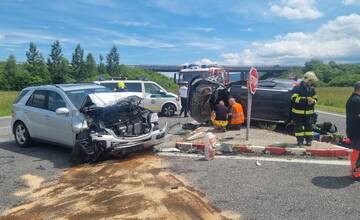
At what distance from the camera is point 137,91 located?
18.2 meters

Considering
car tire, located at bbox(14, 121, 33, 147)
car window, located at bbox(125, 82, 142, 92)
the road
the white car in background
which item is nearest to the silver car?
car tire, located at bbox(14, 121, 33, 147)

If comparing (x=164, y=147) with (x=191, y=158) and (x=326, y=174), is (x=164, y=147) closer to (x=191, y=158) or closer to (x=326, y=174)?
(x=191, y=158)

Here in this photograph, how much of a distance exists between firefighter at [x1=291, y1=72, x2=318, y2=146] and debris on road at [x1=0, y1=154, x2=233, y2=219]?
10.9 ft

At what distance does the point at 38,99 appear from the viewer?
968 cm

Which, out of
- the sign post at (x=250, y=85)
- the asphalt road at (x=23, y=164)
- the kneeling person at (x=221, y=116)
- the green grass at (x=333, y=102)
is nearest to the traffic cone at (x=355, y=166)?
the sign post at (x=250, y=85)

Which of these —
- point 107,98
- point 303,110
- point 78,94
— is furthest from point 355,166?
point 78,94

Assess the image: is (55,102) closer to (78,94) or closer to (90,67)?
(78,94)

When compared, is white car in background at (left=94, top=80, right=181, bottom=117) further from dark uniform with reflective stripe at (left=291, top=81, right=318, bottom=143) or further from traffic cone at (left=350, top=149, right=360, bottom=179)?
traffic cone at (left=350, top=149, right=360, bottom=179)

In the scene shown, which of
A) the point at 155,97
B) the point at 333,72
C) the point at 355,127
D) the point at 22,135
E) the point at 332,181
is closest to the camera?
the point at 332,181

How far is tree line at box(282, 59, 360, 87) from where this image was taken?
91700mm

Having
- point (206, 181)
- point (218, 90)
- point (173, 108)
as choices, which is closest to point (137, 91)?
point (173, 108)

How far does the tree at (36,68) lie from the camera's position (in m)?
104

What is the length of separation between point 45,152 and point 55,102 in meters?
1.29

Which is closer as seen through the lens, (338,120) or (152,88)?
(338,120)
